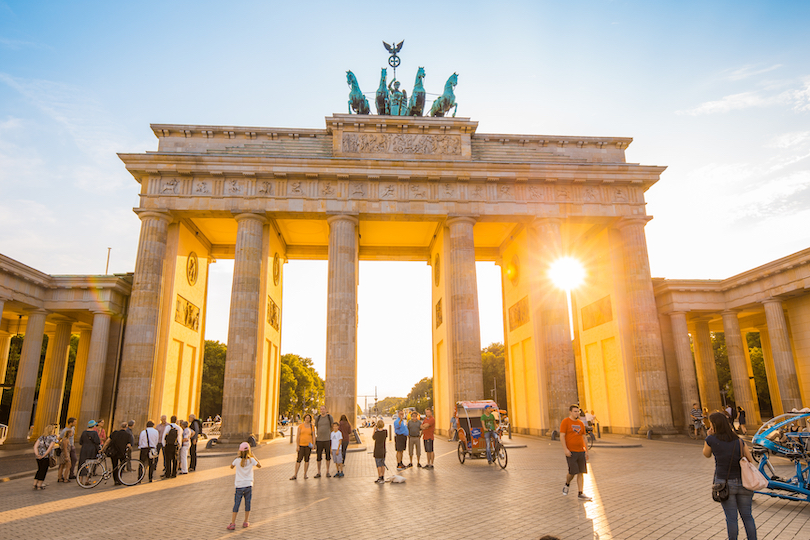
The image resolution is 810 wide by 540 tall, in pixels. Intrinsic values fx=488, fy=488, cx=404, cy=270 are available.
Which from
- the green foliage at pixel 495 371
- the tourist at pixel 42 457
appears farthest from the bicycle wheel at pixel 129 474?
the green foliage at pixel 495 371

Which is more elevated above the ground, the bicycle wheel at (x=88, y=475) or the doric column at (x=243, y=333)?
the doric column at (x=243, y=333)

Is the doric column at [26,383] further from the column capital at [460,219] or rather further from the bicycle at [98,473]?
the column capital at [460,219]

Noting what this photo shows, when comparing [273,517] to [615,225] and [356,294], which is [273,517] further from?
[615,225]

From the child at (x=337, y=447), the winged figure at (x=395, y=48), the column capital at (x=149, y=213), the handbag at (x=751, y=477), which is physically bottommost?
the child at (x=337, y=447)

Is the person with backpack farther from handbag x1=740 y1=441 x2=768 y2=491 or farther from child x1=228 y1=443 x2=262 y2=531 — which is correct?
handbag x1=740 y1=441 x2=768 y2=491

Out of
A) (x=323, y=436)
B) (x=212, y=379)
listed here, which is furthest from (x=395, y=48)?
(x=212, y=379)

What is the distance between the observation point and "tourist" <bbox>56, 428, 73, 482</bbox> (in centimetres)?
1434

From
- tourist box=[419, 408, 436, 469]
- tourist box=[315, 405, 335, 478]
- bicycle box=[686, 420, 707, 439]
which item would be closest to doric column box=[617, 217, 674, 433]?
bicycle box=[686, 420, 707, 439]

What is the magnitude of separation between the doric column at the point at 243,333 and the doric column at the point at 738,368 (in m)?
27.9

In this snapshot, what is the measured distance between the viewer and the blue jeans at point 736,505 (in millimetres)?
6254

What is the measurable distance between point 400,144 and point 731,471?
26.2 m

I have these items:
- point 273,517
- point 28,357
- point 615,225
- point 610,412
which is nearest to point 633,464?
point 273,517

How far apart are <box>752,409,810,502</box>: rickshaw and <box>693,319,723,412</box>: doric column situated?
24.8 m

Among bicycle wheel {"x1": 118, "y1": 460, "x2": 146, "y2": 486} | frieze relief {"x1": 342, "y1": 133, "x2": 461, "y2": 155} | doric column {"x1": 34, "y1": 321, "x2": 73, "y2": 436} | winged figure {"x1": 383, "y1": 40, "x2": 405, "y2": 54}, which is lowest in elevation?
bicycle wheel {"x1": 118, "y1": 460, "x2": 146, "y2": 486}
